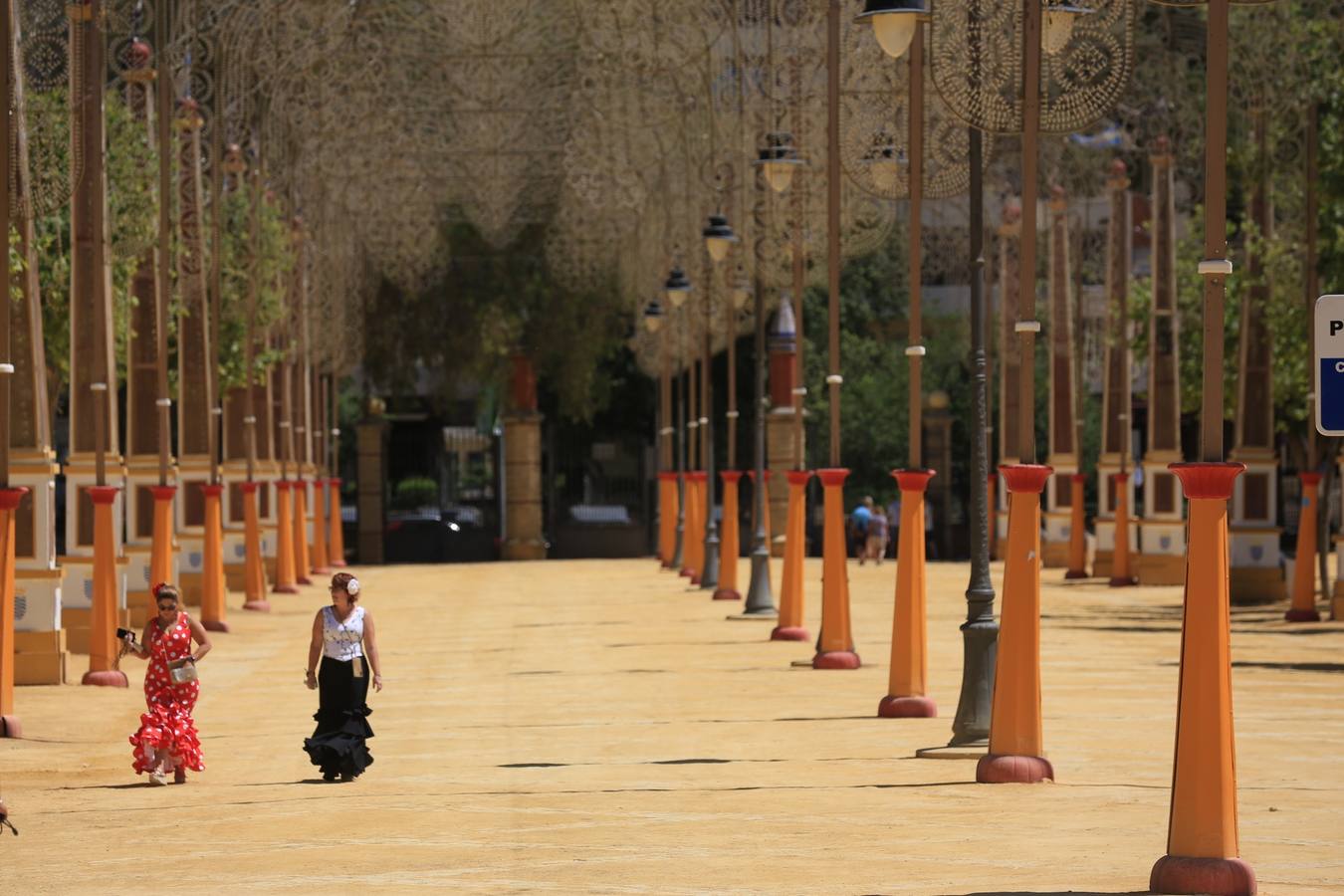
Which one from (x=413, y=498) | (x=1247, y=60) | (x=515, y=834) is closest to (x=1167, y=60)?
(x=1247, y=60)

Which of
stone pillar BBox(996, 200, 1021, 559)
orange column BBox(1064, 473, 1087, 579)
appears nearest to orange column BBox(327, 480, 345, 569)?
stone pillar BBox(996, 200, 1021, 559)

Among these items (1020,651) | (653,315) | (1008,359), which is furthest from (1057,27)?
(1008,359)

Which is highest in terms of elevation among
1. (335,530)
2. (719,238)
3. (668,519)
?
(719,238)

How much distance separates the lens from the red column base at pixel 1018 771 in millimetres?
15961

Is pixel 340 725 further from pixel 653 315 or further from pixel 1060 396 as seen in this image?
pixel 1060 396

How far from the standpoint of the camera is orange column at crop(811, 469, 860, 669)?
84.0 ft

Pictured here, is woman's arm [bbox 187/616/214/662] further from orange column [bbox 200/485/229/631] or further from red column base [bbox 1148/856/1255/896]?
orange column [bbox 200/485/229/631]

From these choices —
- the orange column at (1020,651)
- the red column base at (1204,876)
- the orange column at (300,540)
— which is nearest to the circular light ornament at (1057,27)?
the orange column at (1020,651)

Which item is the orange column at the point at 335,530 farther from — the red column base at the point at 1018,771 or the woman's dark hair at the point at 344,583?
the red column base at the point at 1018,771

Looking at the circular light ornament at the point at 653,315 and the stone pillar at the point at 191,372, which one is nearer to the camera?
the stone pillar at the point at 191,372

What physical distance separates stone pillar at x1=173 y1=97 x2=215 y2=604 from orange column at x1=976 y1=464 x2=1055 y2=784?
68.1 feet

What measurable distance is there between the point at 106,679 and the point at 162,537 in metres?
3.38

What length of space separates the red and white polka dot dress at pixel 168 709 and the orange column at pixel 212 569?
16.1 metres

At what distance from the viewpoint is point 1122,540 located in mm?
48562
